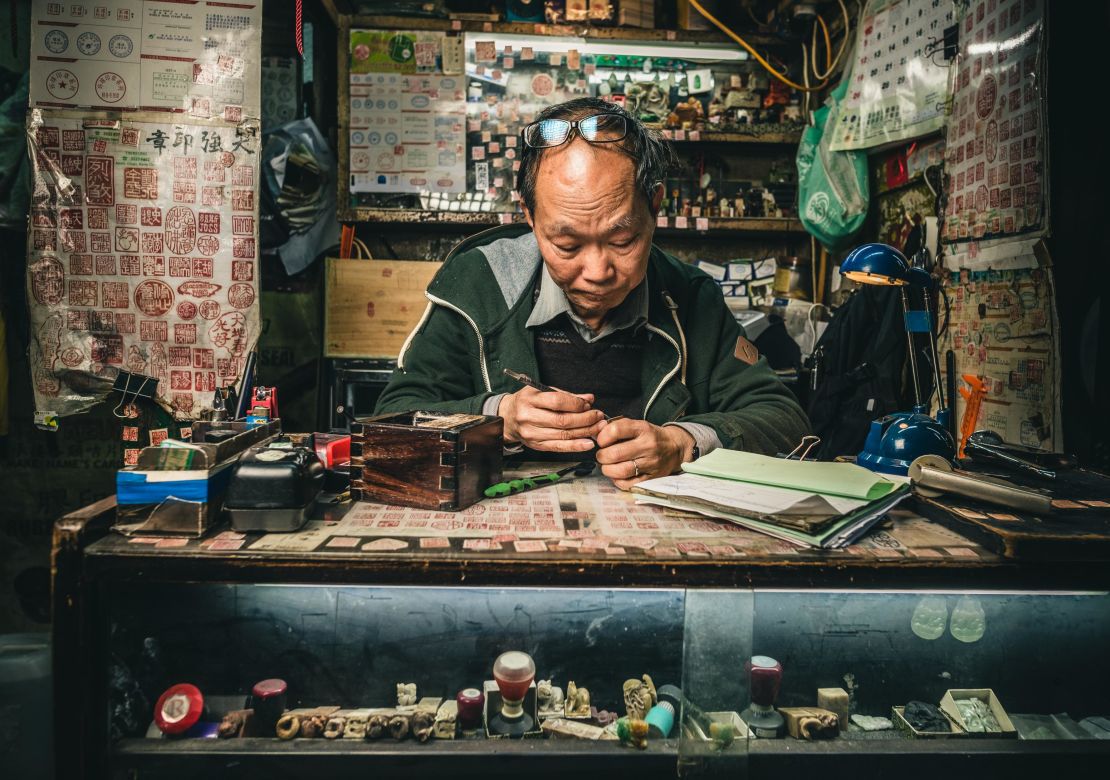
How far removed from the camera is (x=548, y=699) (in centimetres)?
122

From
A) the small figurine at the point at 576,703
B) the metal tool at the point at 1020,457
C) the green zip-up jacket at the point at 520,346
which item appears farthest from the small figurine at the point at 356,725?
the metal tool at the point at 1020,457

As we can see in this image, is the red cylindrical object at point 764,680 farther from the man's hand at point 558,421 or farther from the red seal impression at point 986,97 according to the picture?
the red seal impression at point 986,97

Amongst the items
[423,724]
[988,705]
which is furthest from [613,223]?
[988,705]

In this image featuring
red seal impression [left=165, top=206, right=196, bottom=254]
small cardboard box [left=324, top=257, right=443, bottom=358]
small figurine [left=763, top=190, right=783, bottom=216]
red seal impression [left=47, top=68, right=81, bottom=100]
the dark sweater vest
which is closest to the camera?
the dark sweater vest

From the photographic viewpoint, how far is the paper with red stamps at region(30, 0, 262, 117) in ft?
9.82

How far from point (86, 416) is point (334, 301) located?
1.39 m

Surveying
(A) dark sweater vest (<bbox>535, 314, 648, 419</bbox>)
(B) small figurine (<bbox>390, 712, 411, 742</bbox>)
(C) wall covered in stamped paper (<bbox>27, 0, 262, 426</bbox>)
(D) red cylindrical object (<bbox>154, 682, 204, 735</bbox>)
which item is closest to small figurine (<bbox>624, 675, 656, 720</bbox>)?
(B) small figurine (<bbox>390, 712, 411, 742</bbox>)

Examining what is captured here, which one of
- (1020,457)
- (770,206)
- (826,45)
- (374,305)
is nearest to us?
(1020,457)

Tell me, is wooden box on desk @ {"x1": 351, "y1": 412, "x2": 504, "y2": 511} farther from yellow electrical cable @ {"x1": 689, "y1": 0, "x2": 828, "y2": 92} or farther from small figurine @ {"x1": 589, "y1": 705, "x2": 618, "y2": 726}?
yellow electrical cable @ {"x1": 689, "y1": 0, "x2": 828, "y2": 92}

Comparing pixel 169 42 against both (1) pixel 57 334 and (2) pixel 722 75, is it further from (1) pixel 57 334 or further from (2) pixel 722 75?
(2) pixel 722 75

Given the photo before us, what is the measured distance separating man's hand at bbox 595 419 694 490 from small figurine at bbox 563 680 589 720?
1.26 feet

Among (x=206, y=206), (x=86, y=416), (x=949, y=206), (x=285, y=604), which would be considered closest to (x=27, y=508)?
(x=86, y=416)

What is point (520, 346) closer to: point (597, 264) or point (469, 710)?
point (597, 264)

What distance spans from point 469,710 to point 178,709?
1.57 ft
